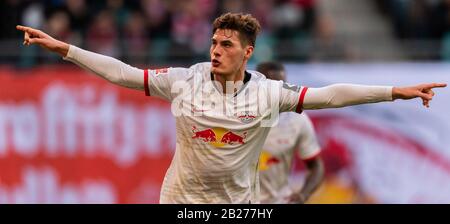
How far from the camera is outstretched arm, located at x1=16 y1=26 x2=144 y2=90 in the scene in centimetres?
918

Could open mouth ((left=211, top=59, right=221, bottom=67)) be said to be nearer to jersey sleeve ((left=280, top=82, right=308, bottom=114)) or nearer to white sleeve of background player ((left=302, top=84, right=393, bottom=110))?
jersey sleeve ((left=280, top=82, right=308, bottom=114))

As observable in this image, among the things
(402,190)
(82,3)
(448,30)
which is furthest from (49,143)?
(448,30)

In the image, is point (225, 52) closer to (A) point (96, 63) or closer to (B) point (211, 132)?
(B) point (211, 132)

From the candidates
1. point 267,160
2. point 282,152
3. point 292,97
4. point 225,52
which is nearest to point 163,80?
point 225,52

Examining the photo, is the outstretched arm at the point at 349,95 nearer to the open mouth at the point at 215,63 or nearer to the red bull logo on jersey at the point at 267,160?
the open mouth at the point at 215,63

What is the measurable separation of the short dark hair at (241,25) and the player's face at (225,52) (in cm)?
4

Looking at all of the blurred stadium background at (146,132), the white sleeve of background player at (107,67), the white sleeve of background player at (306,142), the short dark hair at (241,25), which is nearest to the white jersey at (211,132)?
the white sleeve of background player at (107,67)

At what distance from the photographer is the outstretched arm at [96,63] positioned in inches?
361

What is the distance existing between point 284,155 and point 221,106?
265 centimetres

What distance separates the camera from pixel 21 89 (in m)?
16.2

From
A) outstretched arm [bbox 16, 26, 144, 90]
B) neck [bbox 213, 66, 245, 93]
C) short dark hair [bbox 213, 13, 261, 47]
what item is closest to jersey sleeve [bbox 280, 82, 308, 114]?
neck [bbox 213, 66, 245, 93]

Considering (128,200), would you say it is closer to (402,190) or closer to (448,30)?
(402,190)

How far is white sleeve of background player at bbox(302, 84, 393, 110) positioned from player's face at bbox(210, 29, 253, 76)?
690 mm

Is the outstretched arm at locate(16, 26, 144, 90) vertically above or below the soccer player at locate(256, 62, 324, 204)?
above
